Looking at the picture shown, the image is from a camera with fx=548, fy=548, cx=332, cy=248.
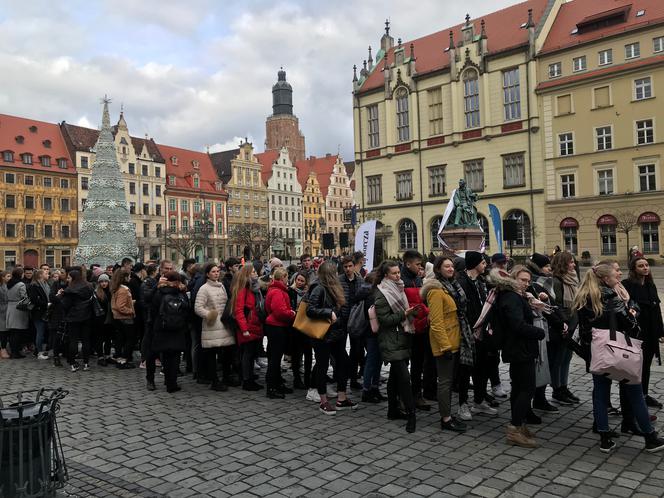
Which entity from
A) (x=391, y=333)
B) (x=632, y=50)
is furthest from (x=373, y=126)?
(x=391, y=333)

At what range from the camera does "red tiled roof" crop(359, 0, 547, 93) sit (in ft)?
137

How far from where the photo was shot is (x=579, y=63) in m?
38.3

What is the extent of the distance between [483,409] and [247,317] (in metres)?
3.45

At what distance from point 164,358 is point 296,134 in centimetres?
11624

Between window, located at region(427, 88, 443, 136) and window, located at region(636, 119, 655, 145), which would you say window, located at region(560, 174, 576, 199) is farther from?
window, located at region(427, 88, 443, 136)

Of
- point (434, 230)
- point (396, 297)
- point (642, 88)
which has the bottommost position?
point (396, 297)

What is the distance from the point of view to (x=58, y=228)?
61.0 m

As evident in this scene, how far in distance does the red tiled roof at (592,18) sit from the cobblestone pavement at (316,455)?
3712cm

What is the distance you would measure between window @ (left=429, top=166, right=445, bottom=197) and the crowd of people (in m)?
37.5

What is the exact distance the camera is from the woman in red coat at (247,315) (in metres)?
7.73

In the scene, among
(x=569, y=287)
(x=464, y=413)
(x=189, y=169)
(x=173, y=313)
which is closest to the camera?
(x=464, y=413)

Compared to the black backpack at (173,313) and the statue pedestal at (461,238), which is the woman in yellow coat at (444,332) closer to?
the black backpack at (173,313)

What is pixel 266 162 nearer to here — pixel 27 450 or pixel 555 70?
pixel 555 70

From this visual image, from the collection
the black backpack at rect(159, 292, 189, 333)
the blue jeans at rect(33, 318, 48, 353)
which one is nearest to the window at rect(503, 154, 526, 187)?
the blue jeans at rect(33, 318, 48, 353)
